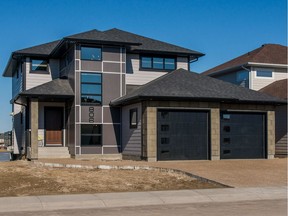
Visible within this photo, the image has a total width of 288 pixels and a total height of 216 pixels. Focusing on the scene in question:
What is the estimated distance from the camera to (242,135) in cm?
2825

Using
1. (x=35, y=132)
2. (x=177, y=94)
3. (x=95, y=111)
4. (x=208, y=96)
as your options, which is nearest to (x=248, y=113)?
(x=208, y=96)

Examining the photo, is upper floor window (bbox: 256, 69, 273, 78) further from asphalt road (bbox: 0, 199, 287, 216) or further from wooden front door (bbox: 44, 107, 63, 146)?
asphalt road (bbox: 0, 199, 287, 216)

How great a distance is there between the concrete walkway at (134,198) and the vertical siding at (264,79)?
23274 millimetres

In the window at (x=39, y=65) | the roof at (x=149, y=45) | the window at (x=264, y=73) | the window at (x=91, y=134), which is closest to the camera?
the window at (x=91, y=134)

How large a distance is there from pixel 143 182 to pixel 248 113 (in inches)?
539

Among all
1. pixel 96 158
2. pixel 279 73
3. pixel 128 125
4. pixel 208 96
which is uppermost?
pixel 279 73

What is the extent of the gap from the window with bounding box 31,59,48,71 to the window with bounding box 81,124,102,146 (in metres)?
6.59

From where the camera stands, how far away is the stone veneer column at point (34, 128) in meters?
28.9

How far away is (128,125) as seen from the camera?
28.5m

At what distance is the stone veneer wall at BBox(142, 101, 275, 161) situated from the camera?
25453mm

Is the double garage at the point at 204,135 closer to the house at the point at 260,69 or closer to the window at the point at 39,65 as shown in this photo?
the house at the point at 260,69

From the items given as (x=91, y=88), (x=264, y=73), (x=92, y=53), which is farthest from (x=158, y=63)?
(x=264, y=73)

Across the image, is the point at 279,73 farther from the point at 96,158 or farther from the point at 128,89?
the point at 96,158

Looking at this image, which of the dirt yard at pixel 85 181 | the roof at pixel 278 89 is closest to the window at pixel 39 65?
the dirt yard at pixel 85 181
